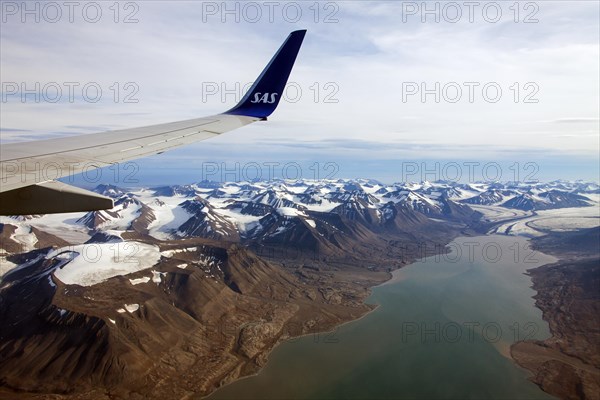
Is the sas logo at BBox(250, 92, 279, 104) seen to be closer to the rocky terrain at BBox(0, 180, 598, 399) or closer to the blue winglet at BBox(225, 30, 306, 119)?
the blue winglet at BBox(225, 30, 306, 119)

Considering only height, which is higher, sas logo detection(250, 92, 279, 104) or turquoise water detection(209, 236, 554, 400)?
sas logo detection(250, 92, 279, 104)

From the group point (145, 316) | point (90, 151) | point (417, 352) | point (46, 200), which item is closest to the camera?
point (46, 200)

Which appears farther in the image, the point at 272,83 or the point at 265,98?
the point at 265,98

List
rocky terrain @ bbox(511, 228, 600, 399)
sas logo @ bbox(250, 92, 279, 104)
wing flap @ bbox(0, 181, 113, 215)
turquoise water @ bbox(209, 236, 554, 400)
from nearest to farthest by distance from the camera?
wing flap @ bbox(0, 181, 113, 215), sas logo @ bbox(250, 92, 279, 104), turquoise water @ bbox(209, 236, 554, 400), rocky terrain @ bbox(511, 228, 600, 399)

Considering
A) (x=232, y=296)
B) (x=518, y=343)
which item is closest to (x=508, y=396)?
(x=518, y=343)

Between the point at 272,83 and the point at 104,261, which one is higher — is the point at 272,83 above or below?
above

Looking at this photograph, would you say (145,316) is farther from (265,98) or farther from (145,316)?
(265,98)

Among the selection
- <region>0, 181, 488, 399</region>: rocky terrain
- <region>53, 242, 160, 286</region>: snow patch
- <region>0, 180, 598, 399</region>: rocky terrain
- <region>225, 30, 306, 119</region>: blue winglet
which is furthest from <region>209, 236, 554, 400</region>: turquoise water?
<region>225, 30, 306, 119</region>: blue winglet

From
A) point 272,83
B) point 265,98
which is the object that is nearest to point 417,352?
point 265,98
